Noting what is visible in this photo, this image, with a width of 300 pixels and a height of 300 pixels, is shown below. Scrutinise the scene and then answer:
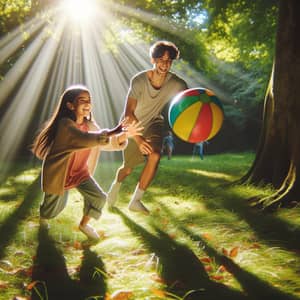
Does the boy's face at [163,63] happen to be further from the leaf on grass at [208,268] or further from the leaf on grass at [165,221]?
the leaf on grass at [208,268]

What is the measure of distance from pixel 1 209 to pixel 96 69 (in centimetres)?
1768

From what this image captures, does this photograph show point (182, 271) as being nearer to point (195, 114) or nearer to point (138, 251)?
point (138, 251)

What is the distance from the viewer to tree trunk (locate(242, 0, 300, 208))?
15.9ft

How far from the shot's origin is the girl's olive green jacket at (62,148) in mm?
3160

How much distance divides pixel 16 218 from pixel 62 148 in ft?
6.50

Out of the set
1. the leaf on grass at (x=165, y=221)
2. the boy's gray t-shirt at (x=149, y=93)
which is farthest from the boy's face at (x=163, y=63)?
the leaf on grass at (x=165, y=221)

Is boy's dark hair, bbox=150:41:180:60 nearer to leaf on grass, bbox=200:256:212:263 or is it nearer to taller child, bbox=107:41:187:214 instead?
taller child, bbox=107:41:187:214

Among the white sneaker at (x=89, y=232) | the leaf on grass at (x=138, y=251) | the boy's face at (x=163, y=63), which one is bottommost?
the white sneaker at (x=89, y=232)

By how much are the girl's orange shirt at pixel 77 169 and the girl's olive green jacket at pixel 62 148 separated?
0.43 ft

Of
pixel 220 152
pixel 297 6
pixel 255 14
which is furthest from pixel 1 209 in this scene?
pixel 220 152

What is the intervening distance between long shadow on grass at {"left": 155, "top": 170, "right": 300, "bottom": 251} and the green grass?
11 millimetres

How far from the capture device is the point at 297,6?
4926mm

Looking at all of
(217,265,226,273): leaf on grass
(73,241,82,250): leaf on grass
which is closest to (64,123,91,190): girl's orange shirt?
(73,241,82,250): leaf on grass

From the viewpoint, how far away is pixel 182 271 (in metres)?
2.81
